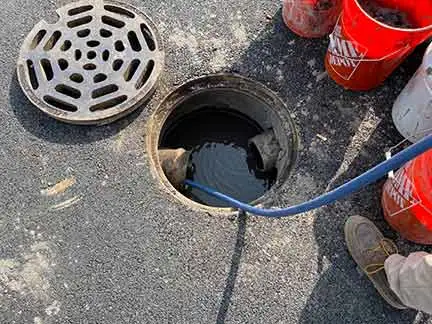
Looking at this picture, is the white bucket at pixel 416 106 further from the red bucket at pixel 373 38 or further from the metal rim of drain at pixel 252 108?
the metal rim of drain at pixel 252 108

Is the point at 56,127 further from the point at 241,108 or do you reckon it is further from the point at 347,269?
the point at 347,269

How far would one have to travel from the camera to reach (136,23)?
2533 millimetres

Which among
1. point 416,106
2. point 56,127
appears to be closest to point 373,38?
point 416,106

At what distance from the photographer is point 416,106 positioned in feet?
7.25

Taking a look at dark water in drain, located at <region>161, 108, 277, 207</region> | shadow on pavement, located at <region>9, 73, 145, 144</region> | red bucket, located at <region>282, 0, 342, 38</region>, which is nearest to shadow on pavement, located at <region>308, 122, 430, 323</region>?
dark water in drain, located at <region>161, 108, 277, 207</region>

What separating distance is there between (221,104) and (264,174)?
0.42 meters

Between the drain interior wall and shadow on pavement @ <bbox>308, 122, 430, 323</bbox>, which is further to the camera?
the drain interior wall

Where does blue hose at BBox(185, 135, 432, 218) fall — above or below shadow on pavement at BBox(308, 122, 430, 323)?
above

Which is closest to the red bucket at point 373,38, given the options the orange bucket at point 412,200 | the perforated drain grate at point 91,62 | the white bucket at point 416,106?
the white bucket at point 416,106

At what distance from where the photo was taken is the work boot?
6.88 feet

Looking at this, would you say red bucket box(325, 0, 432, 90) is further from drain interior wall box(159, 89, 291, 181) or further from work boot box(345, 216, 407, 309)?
work boot box(345, 216, 407, 309)

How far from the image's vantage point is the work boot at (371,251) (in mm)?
2096

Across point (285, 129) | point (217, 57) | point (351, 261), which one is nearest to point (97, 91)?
point (217, 57)

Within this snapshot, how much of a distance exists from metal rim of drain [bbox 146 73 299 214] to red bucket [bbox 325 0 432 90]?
1.04 feet
